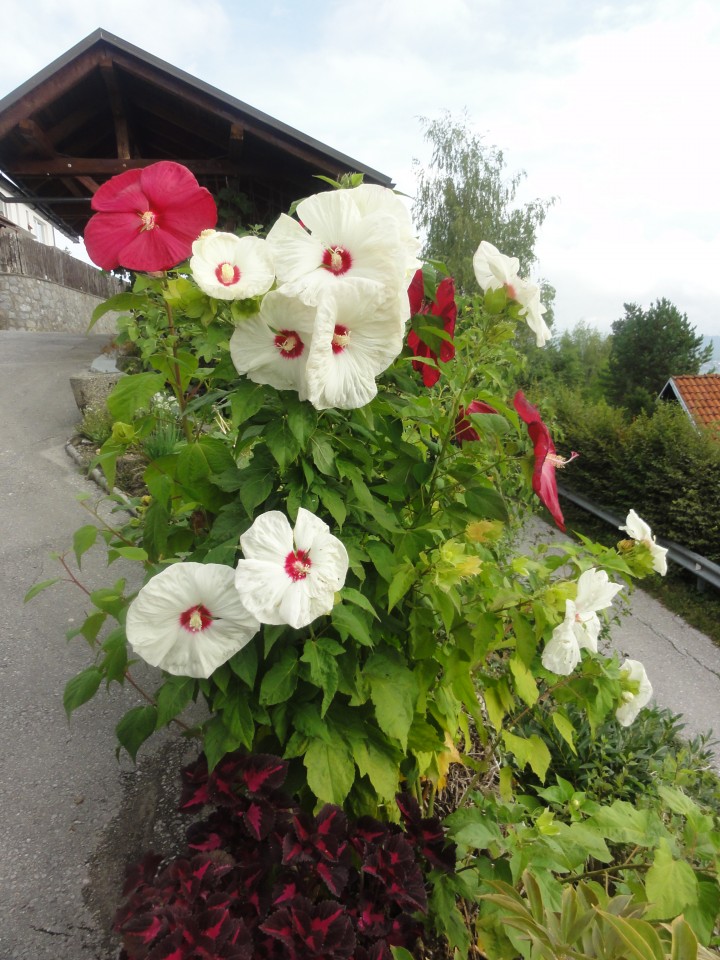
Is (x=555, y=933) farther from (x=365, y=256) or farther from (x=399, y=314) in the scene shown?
(x=365, y=256)

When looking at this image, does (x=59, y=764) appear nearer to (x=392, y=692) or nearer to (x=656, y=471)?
(x=392, y=692)

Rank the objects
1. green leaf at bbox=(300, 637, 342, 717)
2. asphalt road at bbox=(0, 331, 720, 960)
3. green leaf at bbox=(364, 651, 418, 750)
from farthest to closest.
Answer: asphalt road at bbox=(0, 331, 720, 960)
green leaf at bbox=(364, 651, 418, 750)
green leaf at bbox=(300, 637, 342, 717)

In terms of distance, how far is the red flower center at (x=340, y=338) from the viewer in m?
0.97

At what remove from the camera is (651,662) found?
4.76 metres

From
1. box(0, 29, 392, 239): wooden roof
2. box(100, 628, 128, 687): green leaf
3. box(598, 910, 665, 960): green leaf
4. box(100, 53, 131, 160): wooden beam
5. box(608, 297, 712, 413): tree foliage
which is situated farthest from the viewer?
box(608, 297, 712, 413): tree foliage

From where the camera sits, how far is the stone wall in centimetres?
1529

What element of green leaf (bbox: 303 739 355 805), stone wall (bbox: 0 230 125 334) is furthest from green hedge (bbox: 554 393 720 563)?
stone wall (bbox: 0 230 125 334)

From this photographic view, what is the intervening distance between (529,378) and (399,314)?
1586 centimetres

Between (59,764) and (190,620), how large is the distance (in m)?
1.58

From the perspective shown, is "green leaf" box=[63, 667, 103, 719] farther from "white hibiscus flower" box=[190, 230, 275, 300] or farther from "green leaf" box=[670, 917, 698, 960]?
"green leaf" box=[670, 917, 698, 960]

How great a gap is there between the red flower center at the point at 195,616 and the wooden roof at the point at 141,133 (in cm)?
591

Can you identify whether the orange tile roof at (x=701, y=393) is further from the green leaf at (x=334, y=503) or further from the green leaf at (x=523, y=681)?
the green leaf at (x=334, y=503)

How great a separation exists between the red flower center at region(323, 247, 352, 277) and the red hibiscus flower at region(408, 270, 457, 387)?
0.23 m

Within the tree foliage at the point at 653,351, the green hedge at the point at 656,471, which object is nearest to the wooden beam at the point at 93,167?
the green hedge at the point at 656,471
